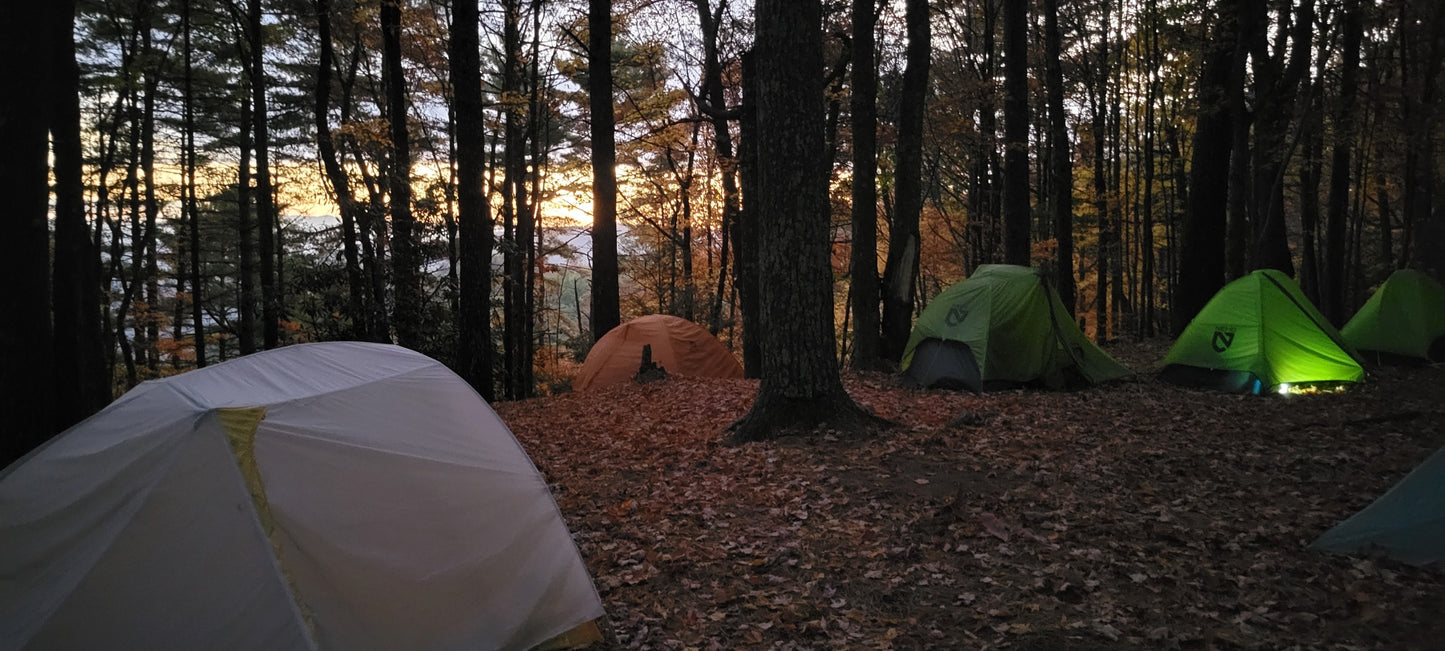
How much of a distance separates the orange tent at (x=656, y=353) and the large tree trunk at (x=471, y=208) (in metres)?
2.55

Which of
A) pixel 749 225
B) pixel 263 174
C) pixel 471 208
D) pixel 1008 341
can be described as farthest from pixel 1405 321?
pixel 263 174

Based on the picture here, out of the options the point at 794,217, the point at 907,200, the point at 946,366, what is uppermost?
the point at 907,200

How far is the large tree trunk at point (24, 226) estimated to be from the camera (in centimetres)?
488

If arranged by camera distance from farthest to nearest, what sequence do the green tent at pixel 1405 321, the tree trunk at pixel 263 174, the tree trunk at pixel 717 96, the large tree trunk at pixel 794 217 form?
the tree trunk at pixel 717 96 → the tree trunk at pixel 263 174 → the green tent at pixel 1405 321 → the large tree trunk at pixel 794 217

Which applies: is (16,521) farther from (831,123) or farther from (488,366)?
(831,123)

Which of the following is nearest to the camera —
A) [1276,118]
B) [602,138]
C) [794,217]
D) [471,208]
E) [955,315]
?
[794,217]

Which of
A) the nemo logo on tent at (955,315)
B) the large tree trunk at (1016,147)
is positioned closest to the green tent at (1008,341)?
the nemo logo on tent at (955,315)

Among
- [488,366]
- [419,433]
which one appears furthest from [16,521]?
[488,366]

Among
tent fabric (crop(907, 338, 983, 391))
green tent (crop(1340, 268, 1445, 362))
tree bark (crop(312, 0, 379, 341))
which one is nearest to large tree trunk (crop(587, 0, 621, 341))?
tree bark (crop(312, 0, 379, 341))

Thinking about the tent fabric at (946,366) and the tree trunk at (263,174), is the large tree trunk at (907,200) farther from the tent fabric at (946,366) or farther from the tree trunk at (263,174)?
the tree trunk at (263,174)

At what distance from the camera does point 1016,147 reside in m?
13.0

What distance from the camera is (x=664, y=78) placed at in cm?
2027

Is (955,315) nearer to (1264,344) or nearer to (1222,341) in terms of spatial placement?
(1222,341)

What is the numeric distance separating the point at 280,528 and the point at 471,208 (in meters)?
8.73
